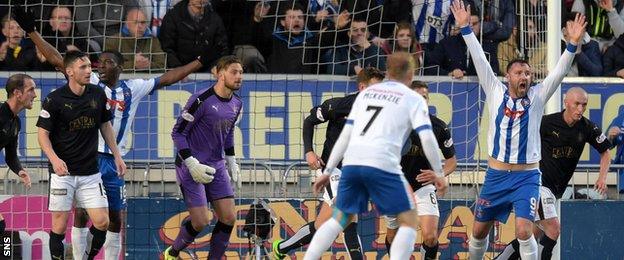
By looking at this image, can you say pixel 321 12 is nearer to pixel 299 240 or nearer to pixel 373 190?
pixel 299 240

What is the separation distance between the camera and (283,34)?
17.9m

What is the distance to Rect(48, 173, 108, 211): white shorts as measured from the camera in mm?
14258

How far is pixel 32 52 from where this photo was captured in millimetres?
17375

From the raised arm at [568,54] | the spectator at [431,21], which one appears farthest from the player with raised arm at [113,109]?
the raised arm at [568,54]

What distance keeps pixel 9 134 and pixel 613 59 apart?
7.31m

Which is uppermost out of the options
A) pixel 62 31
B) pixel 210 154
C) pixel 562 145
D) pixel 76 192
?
pixel 62 31

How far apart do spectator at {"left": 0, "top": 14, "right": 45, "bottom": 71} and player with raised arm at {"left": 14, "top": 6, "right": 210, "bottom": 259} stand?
184 centimetres

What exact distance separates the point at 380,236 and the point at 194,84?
2.59 meters

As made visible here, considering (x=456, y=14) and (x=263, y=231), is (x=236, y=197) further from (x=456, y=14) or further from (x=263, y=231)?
(x=456, y=14)

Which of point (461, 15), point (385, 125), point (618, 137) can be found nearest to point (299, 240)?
point (461, 15)

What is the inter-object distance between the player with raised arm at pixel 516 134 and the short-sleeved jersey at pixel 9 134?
13.4ft
